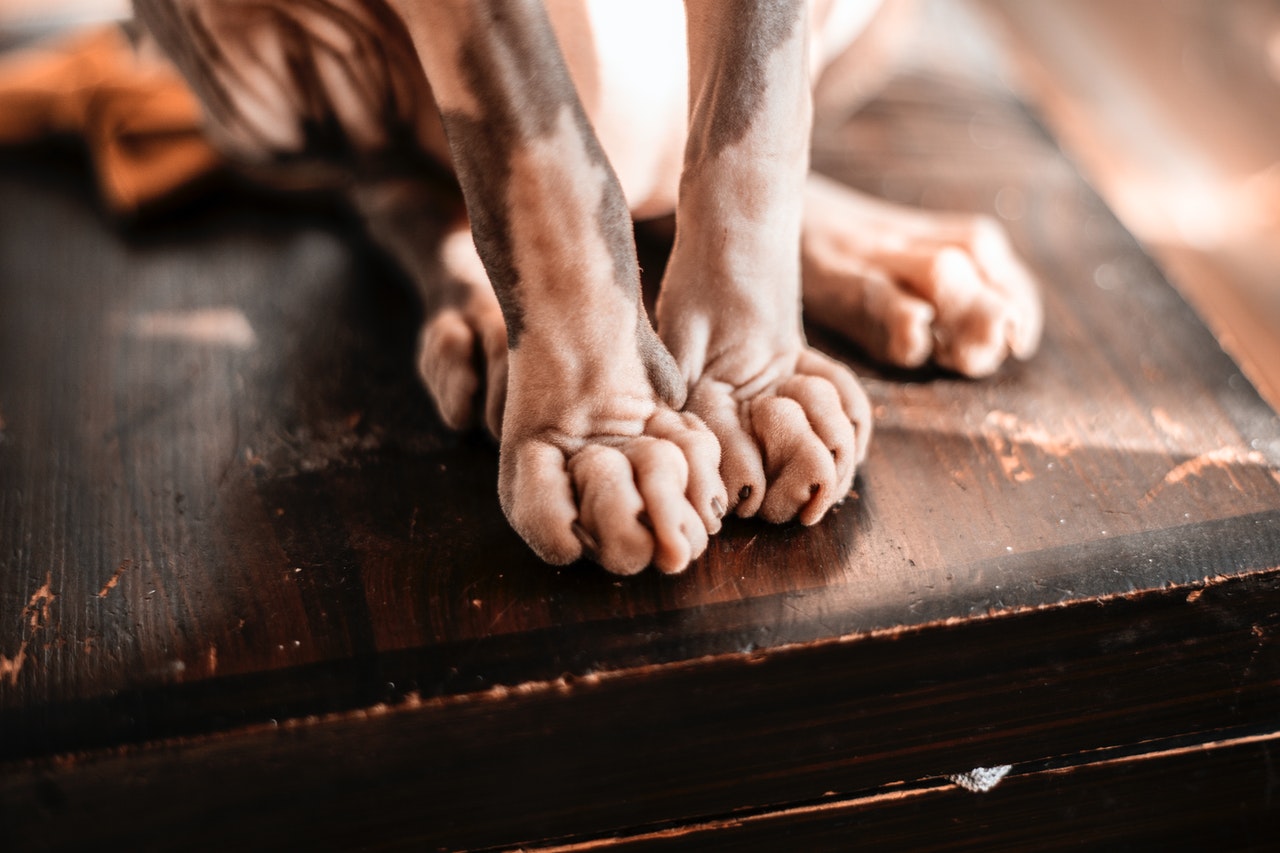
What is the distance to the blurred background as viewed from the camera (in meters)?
1.17

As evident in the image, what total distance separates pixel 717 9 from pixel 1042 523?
31cm

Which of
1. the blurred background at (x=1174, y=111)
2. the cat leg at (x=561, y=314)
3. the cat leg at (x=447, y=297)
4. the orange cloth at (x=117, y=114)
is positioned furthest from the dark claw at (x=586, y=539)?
the blurred background at (x=1174, y=111)

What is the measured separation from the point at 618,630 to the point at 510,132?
235mm

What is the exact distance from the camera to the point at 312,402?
2.23 ft

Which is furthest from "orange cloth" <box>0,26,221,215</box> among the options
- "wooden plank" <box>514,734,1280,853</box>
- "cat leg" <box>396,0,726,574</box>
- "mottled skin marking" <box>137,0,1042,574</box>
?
"wooden plank" <box>514,734,1280,853</box>

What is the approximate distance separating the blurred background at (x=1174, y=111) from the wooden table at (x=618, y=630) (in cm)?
49

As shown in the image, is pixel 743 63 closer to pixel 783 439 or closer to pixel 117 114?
pixel 783 439

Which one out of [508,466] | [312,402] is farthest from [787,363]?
[312,402]

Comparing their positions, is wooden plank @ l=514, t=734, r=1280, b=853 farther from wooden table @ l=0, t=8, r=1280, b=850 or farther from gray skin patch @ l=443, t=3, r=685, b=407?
gray skin patch @ l=443, t=3, r=685, b=407

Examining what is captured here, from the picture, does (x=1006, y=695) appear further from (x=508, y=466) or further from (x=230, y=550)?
(x=230, y=550)

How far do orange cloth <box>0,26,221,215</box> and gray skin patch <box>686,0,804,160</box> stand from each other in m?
0.51

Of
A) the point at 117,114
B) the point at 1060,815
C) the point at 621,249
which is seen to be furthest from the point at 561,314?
the point at 117,114

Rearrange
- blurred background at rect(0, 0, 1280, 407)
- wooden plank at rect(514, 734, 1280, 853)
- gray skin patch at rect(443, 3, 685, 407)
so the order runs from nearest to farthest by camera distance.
A: gray skin patch at rect(443, 3, 685, 407) → wooden plank at rect(514, 734, 1280, 853) → blurred background at rect(0, 0, 1280, 407)

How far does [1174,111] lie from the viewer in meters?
1.38
